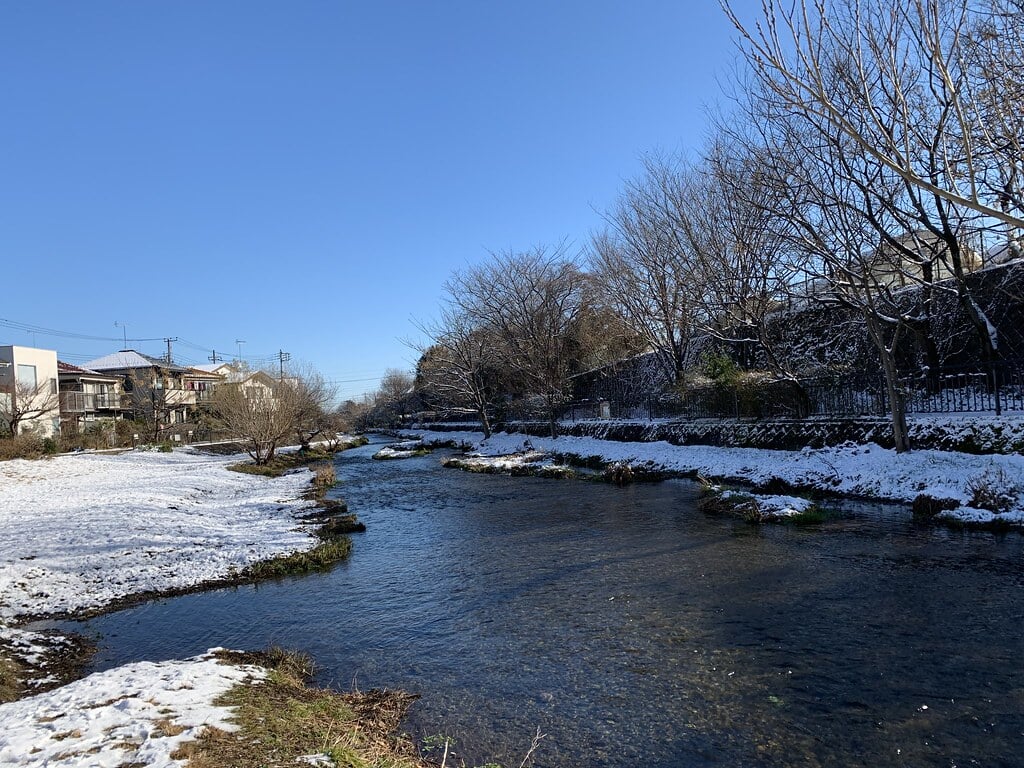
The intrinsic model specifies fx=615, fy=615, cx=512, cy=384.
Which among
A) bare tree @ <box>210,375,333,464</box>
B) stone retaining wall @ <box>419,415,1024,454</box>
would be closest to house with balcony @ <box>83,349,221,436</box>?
bare tree @ <box>210,375,333,464</box>

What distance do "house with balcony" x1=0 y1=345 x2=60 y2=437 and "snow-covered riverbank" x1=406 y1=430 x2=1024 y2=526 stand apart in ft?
111

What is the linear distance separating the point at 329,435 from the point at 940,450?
44072 mm

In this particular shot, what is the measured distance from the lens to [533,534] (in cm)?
1376

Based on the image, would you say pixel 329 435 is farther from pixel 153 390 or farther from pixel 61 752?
pixel 61 752

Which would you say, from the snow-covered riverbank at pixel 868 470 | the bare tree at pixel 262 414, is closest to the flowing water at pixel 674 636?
the snow-covered riverbank at pixel 868 470

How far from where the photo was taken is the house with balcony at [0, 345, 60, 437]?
3535 cm

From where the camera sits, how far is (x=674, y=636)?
715 cm

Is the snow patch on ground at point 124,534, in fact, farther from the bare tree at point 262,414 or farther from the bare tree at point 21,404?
the bare tree at point 21,404

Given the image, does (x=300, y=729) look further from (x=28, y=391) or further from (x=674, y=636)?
(x=28, y=391)

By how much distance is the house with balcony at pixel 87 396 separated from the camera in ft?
154

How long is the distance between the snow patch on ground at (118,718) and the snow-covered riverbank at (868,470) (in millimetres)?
12776

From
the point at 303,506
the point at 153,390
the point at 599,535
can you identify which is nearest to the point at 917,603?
the point at 599,535

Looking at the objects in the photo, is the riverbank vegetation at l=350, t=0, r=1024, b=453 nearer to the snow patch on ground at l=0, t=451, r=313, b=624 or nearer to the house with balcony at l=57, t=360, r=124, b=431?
the snow patch on ground at l=0, t=451, r=313, b=624

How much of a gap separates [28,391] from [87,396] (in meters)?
14.0
